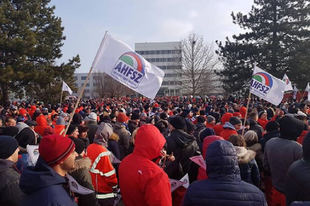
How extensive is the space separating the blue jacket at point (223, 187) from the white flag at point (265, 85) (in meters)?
6.94

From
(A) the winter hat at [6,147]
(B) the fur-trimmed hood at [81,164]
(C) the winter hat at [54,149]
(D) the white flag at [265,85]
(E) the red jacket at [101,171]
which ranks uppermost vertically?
(D) the white flag at [265,85]

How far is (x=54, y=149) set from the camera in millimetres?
2385

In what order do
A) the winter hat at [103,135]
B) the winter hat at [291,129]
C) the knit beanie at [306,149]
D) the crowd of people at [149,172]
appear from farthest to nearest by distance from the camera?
the winter hat at [103,135], the winter hat at [291,129], the knit beanie at [306,149], the crowd of people at [149,172]

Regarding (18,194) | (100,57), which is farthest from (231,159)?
(100,57)

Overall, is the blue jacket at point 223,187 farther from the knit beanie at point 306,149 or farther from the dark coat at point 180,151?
the dark coat at point 180,151

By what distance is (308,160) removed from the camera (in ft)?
9.14

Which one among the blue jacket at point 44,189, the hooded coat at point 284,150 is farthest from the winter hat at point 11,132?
the hooded coat at point 284,150

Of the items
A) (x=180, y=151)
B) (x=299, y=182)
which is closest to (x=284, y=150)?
(x=299, y=182)

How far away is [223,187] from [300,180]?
3.23 ft

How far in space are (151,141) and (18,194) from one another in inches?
57.1

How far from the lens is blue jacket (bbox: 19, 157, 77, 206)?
2.08 m

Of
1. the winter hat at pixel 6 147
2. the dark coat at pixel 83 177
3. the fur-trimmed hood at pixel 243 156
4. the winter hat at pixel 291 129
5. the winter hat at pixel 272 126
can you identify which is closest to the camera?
the winter hat at pixel 6 147

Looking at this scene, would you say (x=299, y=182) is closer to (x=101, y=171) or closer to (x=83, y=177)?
(x=83, y=177)

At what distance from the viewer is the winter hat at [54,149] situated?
7.72 ft
